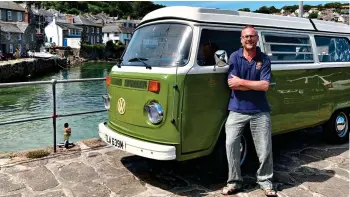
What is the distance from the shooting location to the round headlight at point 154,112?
4.42m

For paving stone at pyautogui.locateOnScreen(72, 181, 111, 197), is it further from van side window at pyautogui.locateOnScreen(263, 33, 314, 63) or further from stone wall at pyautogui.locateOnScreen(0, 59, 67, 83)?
stone wall at pyautogui.locateOnScreen(0, 59, 67, 83)

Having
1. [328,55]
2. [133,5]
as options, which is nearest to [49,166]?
[328,55]

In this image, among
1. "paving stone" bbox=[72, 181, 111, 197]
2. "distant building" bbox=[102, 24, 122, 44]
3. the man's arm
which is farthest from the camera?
"distant building" bbox=[102, 24, 122, 44]

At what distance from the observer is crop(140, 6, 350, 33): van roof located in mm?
4613

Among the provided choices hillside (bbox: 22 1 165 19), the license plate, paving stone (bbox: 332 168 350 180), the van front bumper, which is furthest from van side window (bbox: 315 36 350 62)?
hillside (bbox: 22 1 165 19)

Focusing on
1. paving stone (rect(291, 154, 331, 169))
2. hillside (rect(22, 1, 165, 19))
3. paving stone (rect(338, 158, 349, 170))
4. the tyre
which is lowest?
paving stone (rect(291, 154, 331, 169))

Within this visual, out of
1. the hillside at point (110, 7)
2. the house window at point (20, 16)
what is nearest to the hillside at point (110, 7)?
the hillside at point (110, 7)

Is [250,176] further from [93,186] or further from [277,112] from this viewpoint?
[93,186]

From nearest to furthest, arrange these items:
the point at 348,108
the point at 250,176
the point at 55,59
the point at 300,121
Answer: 1. the point at 250,176
2. the point at 300,121
3. the point at 348,108
4. the point at 55,59

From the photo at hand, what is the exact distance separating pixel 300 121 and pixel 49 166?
4230 millimetres

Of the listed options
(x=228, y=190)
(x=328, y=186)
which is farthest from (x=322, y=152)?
(x=228, y=190)

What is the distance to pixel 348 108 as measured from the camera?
23.1 ft

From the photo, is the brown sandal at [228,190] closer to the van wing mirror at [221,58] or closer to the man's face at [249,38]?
the van wing mirror at [221,58]

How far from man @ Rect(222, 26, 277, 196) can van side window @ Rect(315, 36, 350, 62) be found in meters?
2.58
